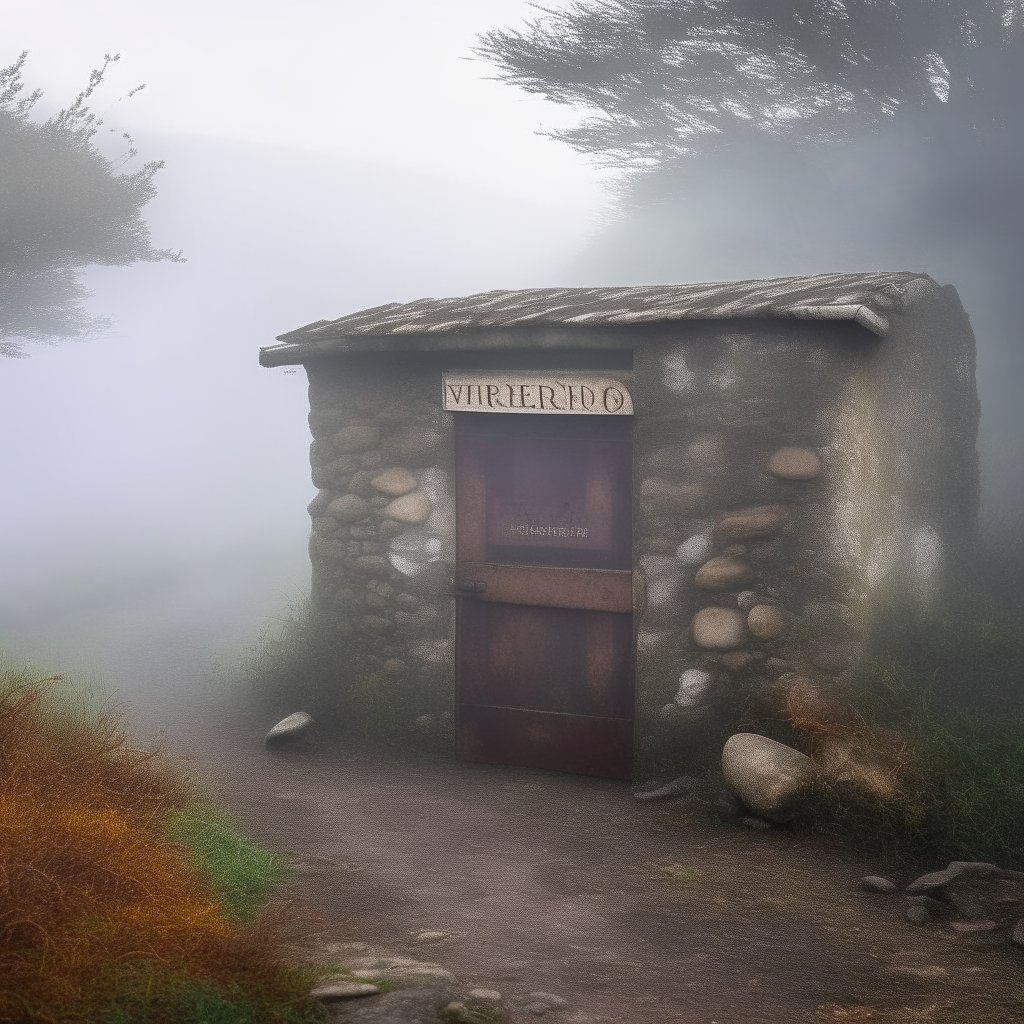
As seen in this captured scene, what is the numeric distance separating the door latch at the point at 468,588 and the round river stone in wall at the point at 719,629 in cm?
146

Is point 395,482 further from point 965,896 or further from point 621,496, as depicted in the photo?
point 965,896

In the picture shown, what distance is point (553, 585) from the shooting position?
6.73 metres

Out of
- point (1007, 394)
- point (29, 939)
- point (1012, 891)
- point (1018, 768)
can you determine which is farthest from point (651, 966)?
point (1007, 394)

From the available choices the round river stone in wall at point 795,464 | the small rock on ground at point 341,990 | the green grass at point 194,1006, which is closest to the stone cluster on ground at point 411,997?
the small rock on ground at point 341,990

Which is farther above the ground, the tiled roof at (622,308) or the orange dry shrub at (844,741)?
the tiled roof at (622,308)

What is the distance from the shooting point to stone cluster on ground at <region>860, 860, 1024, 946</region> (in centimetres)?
439

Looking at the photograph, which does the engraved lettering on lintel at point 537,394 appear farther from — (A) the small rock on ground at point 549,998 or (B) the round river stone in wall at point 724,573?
(A) the small rock on ground at point 549,998

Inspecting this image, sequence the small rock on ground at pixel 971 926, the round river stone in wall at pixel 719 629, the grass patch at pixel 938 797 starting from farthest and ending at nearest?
the round river stone in wall at pixel 719 629 < the grass patch at pixel 938 797 < the small rock on ground at pixel 971 926

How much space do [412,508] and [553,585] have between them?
3.77 feet

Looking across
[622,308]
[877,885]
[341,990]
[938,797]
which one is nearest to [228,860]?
[341,990]

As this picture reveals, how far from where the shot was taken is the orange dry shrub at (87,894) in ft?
10.2

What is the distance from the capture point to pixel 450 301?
8.38 metres

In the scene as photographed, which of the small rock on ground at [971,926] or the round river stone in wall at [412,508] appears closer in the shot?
the small rock on ground at [971,926]

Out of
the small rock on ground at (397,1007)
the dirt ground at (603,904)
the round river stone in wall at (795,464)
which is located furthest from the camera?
the round river stone in wall at (795,464)
